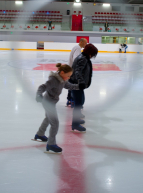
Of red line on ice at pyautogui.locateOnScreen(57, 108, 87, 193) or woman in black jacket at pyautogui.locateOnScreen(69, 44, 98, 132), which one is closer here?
red line on ice at pyautogui.locateOnScreen(57, 108, 87, 193)

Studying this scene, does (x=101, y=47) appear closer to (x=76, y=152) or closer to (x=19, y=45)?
(x=19, y=45)

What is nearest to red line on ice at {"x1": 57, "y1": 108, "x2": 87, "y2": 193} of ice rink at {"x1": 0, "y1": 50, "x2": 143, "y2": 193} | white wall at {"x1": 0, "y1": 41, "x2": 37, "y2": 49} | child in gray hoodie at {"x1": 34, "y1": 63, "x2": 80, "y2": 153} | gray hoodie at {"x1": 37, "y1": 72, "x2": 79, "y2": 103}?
ice rink at {"x1": 0, "y1": 50, "x2": 143, "y2": 193}

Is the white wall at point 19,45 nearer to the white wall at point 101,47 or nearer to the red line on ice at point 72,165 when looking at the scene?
the white wall at point 101,47

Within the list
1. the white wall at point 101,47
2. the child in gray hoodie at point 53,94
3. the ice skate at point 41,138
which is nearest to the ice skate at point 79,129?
the ice skate at point 41,138

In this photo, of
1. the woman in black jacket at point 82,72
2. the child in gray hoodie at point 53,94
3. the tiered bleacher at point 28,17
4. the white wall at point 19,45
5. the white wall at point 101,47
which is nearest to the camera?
the child in gray hoodie at point 53,94

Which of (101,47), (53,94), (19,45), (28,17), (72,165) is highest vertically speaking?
(28,17)

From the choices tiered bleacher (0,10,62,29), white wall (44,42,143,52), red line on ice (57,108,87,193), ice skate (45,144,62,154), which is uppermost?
tiered bleacher (0,10,62,29)

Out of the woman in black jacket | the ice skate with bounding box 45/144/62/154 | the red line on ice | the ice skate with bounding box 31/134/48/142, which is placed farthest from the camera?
the woman in black jacket

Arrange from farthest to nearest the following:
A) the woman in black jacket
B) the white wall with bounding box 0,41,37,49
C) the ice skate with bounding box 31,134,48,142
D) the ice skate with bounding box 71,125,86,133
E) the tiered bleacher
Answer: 1. the white wall with bounding box 0,41,37,49
2. the tiered bleacher
3. the ice skate with bounding box 71,125,86,133
4. the woman in black jacket
5. the ice skate with bounding box 31,134,48,142

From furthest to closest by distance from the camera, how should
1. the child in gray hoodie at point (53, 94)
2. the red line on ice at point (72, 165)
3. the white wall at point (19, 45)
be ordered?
1. the white wall at point (19, 45)
2. the child in gray hoodie at point (53, 94)
3. the red line on ice at point (72, 165)

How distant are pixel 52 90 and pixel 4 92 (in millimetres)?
3143

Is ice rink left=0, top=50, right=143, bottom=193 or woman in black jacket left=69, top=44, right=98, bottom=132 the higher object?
woman in black jacket left=69, top=44, right=98, bottom=132

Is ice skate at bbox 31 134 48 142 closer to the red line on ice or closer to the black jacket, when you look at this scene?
the red line on ice

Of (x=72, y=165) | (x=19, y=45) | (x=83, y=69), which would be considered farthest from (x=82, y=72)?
(x=19, y=45)
